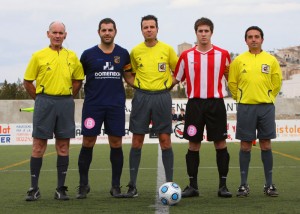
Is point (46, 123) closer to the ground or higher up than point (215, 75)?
closer to the ground

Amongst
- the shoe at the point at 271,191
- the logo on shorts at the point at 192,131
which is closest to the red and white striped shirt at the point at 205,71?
the logo on shorts at the point at 192,131

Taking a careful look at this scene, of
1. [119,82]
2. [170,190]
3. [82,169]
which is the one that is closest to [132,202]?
[170,190]

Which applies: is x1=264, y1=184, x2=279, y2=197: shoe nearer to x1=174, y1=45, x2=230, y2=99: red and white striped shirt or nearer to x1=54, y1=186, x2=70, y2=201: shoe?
x1=174, y1=45, x2=230, y2=99: red and white striped shirt

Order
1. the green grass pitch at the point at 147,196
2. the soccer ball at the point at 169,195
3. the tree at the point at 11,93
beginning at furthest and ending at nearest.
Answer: the tree at the point at 11,93 < the soccer ball at the point at 169,195 < the green grass pitch at the point at 147,196

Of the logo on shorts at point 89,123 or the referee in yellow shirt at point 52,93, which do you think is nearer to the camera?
the referee in yellow shirt at point 52,93

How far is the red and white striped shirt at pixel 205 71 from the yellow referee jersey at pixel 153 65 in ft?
0.57

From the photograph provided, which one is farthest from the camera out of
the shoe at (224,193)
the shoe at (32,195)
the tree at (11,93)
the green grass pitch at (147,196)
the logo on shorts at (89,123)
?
the tree at (11,93)

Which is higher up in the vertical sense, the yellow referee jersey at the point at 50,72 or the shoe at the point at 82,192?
the yellow referee jersey at the point at 50,72

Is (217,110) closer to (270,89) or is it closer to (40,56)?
(270,89)

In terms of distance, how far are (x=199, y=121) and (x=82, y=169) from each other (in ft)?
4.57

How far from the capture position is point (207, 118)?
21.1 feet

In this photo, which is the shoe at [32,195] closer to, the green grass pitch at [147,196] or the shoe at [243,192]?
the green grass pitch at [147,196]

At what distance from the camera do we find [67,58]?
6277 mm

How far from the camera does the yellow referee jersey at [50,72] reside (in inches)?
243
